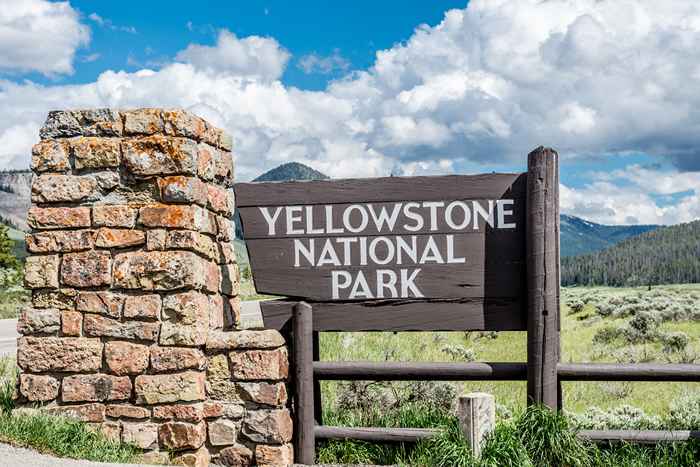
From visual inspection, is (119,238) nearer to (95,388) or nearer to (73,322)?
(73,322)

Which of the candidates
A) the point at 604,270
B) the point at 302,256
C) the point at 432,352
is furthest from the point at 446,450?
the point at 604,270

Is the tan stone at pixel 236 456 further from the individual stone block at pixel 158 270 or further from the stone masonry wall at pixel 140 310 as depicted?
the individual stone block at pixel 158 270

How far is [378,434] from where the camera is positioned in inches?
238

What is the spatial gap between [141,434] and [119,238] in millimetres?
1532

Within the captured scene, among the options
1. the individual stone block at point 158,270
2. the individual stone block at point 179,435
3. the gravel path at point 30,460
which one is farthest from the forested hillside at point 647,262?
the gravel path at point 30,460

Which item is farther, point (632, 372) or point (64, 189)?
point (64, 189)

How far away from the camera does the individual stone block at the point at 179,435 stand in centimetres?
580

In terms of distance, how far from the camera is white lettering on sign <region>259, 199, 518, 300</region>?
6.01m

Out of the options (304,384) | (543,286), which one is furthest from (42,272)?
(543,286)

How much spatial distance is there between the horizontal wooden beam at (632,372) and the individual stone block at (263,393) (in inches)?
86.0

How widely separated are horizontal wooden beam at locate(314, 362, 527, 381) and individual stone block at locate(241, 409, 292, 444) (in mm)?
503

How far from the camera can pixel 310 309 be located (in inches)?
239

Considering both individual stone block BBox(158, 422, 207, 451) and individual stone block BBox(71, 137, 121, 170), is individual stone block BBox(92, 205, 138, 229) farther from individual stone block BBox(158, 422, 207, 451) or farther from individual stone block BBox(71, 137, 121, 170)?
individual stone block BBox(158, 422, 207, 451)

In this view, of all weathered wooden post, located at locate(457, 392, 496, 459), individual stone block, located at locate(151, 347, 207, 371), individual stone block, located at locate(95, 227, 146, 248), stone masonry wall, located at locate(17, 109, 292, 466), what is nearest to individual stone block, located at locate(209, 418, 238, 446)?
stone masonry wall, located at locate(17, 109, 292, 466)
